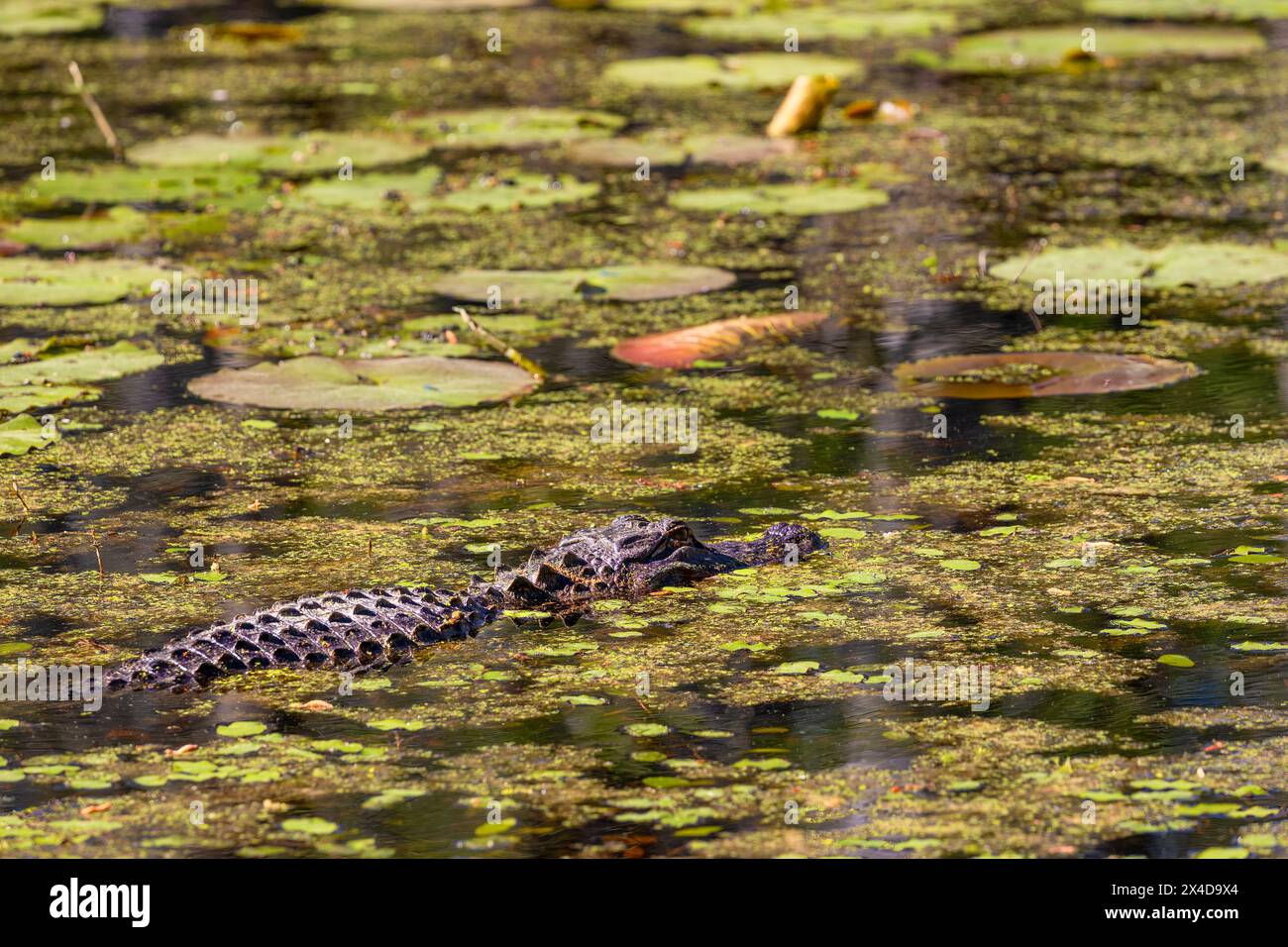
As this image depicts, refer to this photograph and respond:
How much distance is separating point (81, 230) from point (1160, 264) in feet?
A: 16.0

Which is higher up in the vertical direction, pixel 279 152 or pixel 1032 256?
pixel 279 152

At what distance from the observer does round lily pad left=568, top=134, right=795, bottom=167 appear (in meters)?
10.9

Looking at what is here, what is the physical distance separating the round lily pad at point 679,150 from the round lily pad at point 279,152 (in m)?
0.96

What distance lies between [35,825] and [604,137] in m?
7.82

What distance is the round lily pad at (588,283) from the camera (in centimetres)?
842

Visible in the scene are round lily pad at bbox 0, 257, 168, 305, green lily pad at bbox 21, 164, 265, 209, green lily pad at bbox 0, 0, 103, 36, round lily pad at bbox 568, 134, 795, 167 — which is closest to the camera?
round lily pad at bbox 0, 257, 168, 305

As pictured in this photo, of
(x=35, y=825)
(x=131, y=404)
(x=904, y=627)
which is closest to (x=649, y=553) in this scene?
(x=904, y=627)

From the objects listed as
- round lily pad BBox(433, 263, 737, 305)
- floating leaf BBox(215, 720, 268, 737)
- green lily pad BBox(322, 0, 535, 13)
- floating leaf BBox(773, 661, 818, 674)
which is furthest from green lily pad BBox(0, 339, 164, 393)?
green lily pad BBox(322, 0, 535, 13)

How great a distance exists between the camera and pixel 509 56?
14195 millimetres

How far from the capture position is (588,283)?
8492 millimetres

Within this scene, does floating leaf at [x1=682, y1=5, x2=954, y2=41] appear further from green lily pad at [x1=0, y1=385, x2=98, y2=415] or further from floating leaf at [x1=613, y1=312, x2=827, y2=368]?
green lily pad at [x1=0, y1=385, x2=98, y2=415]

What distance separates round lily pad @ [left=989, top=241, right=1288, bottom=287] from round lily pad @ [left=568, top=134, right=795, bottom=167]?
238 cm

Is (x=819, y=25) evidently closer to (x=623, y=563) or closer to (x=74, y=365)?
(x=74, y=365)

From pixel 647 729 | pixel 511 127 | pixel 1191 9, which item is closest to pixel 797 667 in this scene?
pixel 647 729
